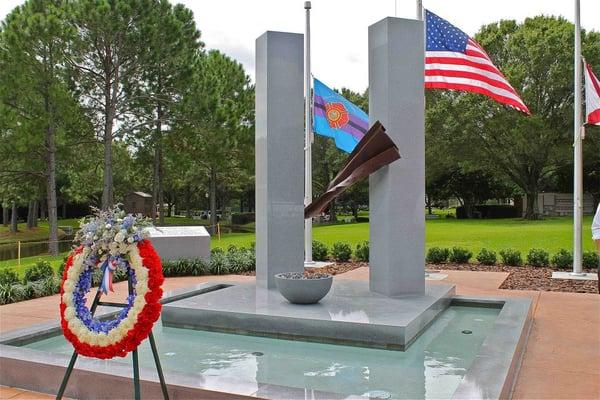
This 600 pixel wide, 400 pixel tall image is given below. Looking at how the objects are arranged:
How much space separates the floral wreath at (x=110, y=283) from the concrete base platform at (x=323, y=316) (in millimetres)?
3001

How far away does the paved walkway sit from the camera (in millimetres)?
5414

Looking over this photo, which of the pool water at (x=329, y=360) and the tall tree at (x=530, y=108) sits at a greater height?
the tall tree at (x=530, y=108)

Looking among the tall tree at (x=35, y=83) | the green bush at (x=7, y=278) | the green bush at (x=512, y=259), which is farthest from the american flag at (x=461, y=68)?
the tall tree at (x=35, y=83)

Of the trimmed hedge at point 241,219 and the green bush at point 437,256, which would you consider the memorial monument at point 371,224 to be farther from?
the trimmed hedge at point 241,219

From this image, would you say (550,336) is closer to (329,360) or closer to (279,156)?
(329,360)

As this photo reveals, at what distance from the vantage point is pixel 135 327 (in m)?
4.33

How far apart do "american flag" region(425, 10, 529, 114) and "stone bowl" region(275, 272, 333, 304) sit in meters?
5.37

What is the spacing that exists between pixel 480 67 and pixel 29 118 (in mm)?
17122

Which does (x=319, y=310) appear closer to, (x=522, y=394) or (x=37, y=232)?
(x=522, y=394)

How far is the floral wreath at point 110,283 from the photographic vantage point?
14.3 feet

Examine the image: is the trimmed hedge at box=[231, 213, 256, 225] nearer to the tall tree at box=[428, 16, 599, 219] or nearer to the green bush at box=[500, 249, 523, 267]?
the tall tree at box=[428, 16, 599, 219]

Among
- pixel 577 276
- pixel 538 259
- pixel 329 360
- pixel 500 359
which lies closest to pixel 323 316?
pixel 329 360

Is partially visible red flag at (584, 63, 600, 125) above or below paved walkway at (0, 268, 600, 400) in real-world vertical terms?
above

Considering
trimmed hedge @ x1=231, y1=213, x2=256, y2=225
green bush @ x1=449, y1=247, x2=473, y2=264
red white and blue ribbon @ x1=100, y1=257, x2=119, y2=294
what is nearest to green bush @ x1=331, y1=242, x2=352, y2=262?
green bush @ x1=449, y1=247, x2=473, y2=264
